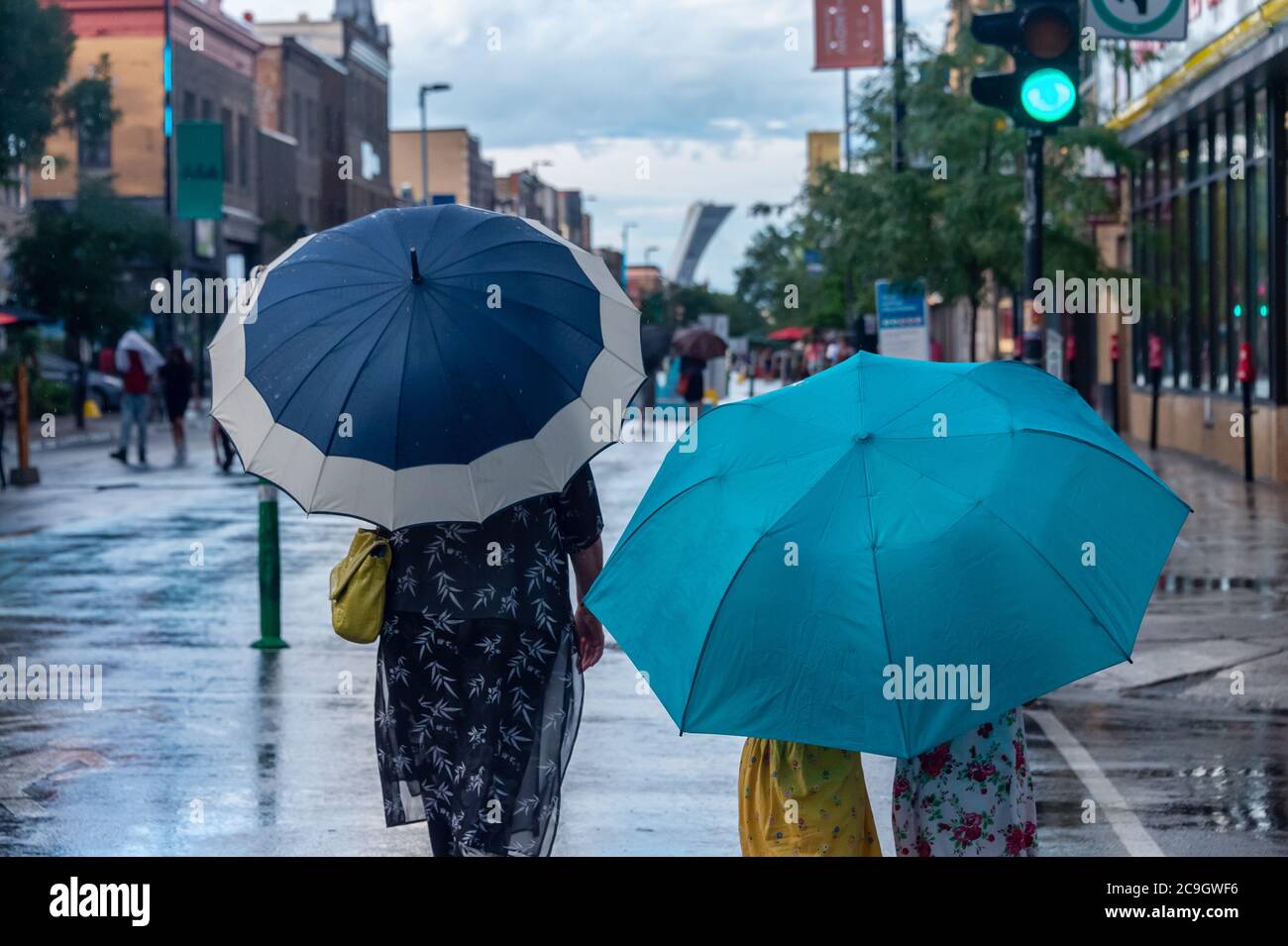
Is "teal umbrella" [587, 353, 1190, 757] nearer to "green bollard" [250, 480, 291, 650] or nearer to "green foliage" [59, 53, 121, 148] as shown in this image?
"green bollard" [250, 480, 291, 650]

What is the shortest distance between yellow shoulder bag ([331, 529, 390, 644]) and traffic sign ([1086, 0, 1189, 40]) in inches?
414

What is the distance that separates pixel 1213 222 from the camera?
83.9ft

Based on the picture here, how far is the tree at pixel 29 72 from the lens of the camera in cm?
3369

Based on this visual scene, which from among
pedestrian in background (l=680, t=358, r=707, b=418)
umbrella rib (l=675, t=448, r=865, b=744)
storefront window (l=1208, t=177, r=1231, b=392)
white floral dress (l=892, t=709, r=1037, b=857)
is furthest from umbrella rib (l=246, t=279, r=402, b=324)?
pedestrian in background (l=680, t=358, r=707, b=418)

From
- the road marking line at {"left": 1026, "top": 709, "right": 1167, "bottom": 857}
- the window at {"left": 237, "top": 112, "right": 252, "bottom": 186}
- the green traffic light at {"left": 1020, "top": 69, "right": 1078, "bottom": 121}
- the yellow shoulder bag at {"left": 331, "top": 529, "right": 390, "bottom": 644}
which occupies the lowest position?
the road marking line at {"left": 1026, "top": 709, "right": 1167, "bottom": 857}

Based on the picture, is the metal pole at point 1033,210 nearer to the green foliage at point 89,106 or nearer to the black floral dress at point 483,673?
the black floral dress at point 483,673

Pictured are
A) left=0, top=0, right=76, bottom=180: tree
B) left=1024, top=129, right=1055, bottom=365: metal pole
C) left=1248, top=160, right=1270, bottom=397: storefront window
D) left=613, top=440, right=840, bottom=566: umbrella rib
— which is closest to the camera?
left=613, top=440, right=840, bottom=566: umbrella rib

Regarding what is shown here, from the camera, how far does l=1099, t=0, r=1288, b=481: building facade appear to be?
21.6m

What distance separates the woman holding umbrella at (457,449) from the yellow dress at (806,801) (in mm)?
881

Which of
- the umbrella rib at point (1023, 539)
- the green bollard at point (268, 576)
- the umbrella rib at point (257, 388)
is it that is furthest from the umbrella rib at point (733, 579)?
the green bollard at point (268, 576)

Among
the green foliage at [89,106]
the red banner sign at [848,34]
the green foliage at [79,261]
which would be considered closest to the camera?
the red banner sign at [848,34]
